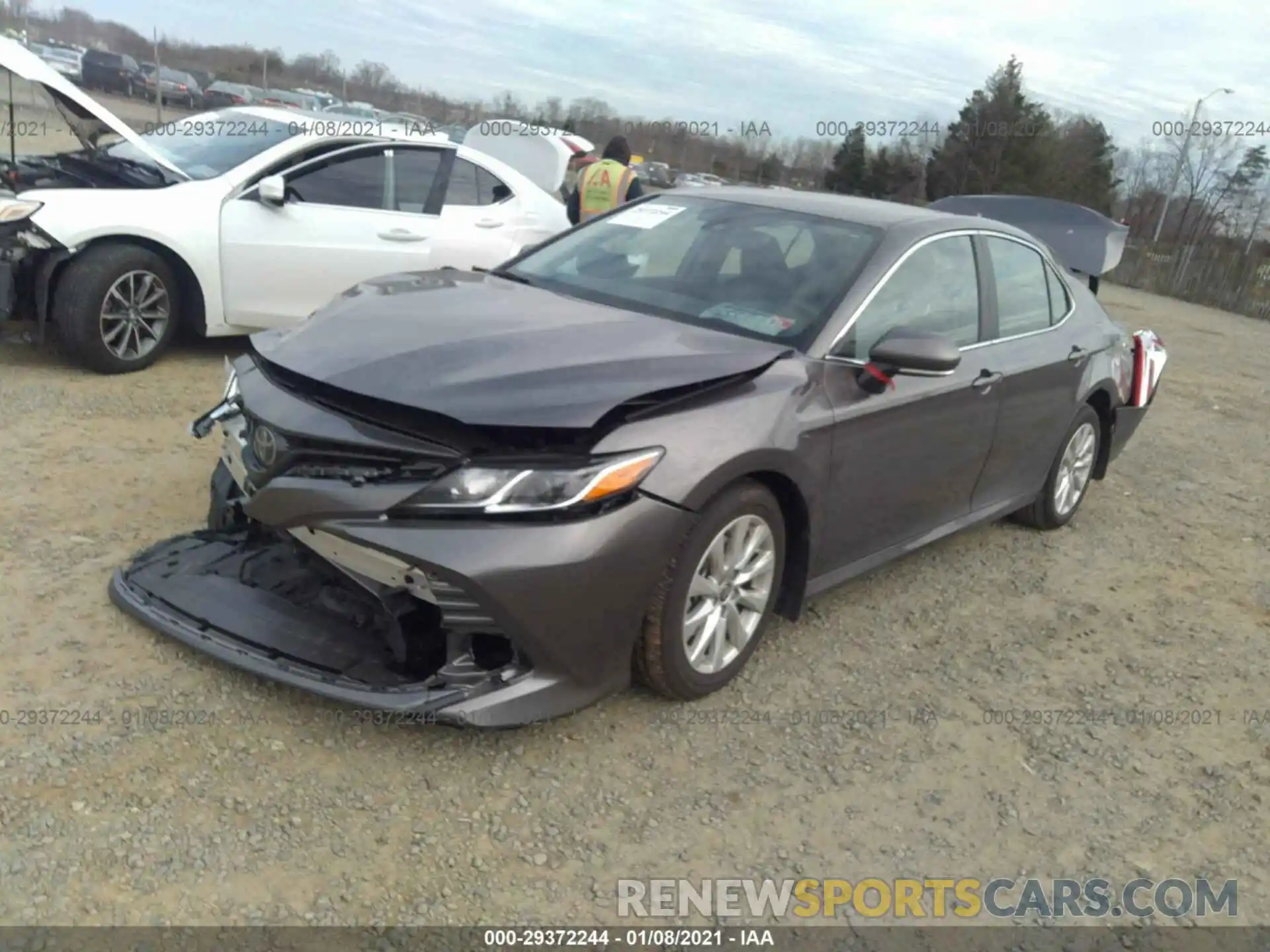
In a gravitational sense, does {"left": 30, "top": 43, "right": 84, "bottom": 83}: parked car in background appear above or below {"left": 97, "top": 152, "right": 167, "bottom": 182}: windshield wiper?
above

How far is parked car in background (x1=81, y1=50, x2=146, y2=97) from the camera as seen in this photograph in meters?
30.8

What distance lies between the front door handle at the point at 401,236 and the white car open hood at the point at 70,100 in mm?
1225

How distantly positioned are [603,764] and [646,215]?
2444 millimetres

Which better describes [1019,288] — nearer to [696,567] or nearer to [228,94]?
[696,567]

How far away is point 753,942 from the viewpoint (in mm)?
2551

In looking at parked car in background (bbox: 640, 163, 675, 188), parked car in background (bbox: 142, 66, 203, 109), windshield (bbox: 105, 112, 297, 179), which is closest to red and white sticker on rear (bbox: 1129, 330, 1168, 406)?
windshield (bbox: 105, 112, 297, 179)

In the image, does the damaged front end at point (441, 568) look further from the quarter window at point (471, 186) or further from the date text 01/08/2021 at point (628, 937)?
the quarter window at point (471, 186)

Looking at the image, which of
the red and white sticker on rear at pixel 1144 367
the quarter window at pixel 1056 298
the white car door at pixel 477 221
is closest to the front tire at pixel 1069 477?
the red and white sticker on rear at pixel 1144 367

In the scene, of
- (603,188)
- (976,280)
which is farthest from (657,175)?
(976,280)

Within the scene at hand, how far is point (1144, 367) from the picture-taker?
595 cm

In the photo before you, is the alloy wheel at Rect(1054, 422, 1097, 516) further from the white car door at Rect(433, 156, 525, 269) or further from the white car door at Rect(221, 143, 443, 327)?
the white car door at Rect(221, 143, 443, 327)

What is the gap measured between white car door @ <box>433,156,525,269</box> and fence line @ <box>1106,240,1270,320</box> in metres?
23.3

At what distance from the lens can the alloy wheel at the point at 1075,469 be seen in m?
5.48

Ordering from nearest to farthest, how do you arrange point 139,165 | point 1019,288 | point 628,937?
1. point 628,937
2. point 1019,288
3. point 139,165
